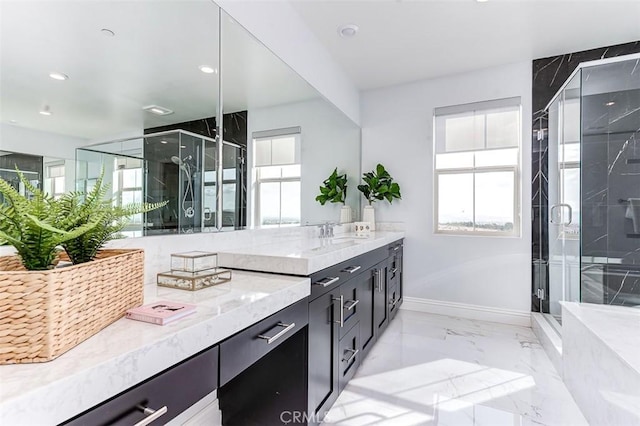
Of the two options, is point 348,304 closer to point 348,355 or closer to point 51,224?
point 348,355

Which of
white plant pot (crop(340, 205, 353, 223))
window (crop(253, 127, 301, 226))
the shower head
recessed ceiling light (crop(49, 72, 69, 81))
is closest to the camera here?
recessed ceiling light (crop(49, 72, 69, 81))

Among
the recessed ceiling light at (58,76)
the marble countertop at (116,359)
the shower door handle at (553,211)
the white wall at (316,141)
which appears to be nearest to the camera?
the marble countertop at (116,359)

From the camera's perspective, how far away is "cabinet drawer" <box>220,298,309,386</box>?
86 centimetres

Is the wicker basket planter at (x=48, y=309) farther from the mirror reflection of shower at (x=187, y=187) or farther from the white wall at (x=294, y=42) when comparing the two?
the white wall at (x=294, y=42)

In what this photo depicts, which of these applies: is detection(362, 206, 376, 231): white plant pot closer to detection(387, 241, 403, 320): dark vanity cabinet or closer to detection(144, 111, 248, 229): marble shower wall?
detection(387, 241, 403, 320): dark vanity cabinet

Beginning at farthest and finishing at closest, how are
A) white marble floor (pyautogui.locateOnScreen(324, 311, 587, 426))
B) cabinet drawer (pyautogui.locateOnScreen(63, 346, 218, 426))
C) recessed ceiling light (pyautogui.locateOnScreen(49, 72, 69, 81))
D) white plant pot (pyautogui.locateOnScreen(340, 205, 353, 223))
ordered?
1. white plant pot (pyautogui.locateOnScreen(340, 205, 353, 223))
2. white marble floor (pyautogui.locateOnScreen(324, 311, 587, 426))
3. recessed ceiling light (pyautogui.locateOnScreen(49, 72, 69, 81))
4. cabinet drawer (pyautogui.locateOnScreen(63, 346, 218, 426))

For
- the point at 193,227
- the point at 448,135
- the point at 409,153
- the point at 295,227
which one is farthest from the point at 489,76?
the point at 193,227

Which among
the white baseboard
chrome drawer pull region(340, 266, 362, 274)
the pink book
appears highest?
the pink book

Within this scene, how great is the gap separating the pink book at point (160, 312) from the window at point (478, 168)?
122 inches

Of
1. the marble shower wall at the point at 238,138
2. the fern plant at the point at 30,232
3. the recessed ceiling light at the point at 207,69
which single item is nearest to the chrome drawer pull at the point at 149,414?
the fern plant at the point at 30,232

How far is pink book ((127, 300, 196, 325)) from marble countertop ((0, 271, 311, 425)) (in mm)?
15

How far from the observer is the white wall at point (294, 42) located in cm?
184

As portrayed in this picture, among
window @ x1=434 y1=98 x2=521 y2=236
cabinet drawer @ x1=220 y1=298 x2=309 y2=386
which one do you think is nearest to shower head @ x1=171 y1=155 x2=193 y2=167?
cabinet drawer @ x1=220 y1=298 x2=309 y2=386

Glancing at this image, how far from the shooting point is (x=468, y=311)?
3221 millimetres
